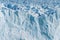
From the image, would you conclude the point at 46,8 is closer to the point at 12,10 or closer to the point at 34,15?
the point at 34,15

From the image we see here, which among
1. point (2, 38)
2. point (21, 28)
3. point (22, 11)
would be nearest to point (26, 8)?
point (22, 11)

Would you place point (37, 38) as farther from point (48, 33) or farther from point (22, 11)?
point (22, 11)

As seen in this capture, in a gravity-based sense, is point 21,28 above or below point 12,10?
below

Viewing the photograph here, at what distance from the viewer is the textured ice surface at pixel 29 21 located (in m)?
1.35

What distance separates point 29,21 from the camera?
4.48 ft

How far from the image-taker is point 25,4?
133 cm

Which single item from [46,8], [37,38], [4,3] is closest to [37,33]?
[37,38]

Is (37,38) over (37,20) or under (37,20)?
under

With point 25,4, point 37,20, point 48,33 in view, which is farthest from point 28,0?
point 48,33

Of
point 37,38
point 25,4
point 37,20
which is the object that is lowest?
point 37,38

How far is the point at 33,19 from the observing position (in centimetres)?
137

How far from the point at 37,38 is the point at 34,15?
6.1 inches

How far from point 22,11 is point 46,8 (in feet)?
0.51

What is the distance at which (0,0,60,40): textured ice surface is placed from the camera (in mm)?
1349
